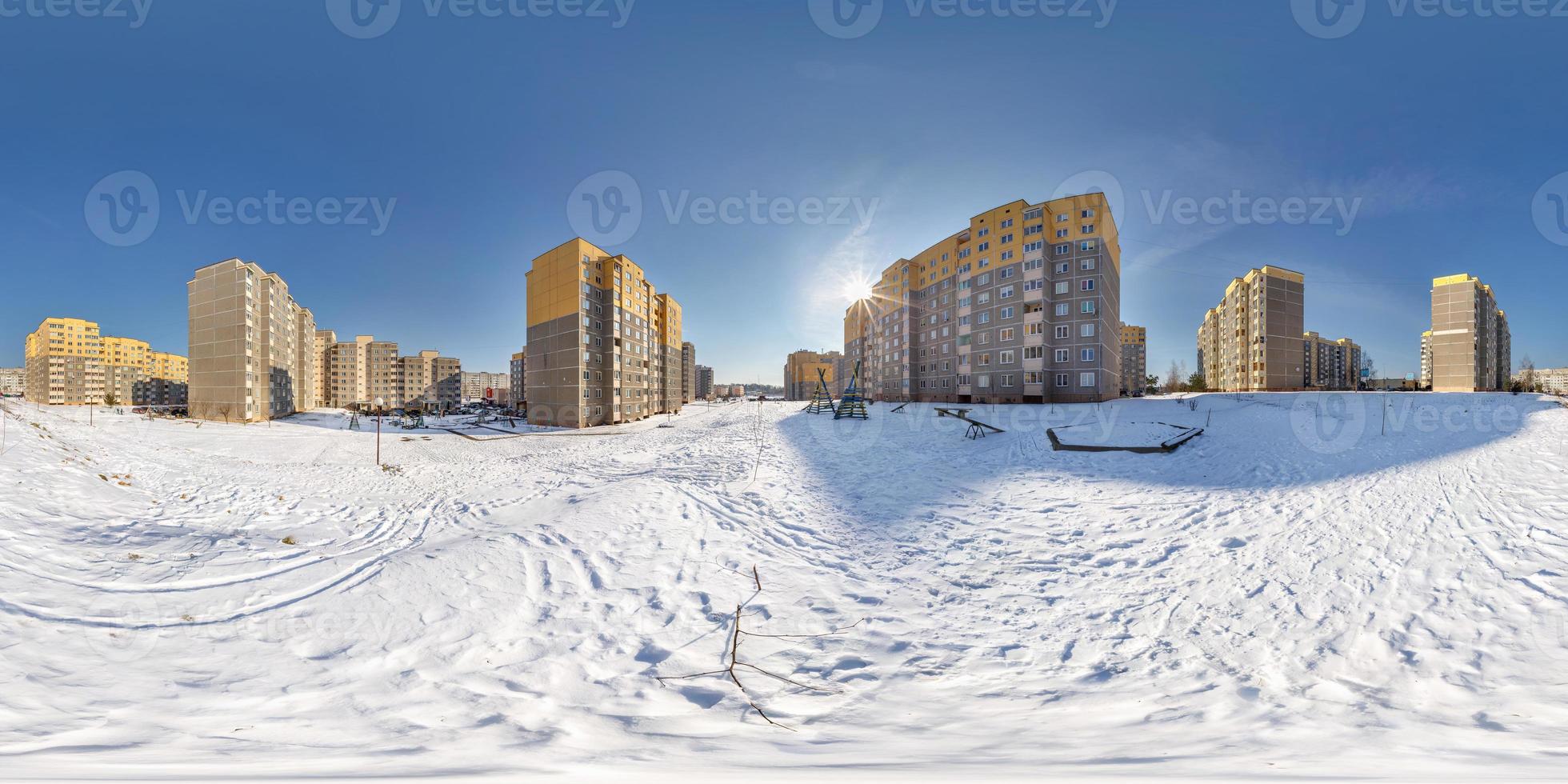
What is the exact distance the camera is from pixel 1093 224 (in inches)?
1485

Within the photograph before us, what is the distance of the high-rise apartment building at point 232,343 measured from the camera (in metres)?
45.3

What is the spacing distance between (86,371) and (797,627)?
159 meters

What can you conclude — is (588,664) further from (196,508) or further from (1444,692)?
(196,508)

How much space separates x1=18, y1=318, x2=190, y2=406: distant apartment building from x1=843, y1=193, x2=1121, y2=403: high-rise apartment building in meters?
135

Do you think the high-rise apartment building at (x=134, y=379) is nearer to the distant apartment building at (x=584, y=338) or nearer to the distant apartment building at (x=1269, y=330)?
the distant apartment building at (x=584, y=338)

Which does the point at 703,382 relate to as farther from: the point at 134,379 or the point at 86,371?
the point at 86,371

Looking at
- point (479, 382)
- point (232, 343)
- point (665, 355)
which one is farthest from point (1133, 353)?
point (479, 382)

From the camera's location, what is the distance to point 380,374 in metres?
102

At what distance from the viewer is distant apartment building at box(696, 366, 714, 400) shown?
161 m

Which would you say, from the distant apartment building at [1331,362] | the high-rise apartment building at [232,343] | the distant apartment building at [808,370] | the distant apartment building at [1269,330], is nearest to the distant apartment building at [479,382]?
A: the distant apartment building at [808,370]

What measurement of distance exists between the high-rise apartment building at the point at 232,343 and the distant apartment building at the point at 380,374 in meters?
49.4

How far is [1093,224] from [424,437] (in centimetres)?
5317

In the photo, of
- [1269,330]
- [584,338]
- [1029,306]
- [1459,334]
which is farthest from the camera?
[1269,330]

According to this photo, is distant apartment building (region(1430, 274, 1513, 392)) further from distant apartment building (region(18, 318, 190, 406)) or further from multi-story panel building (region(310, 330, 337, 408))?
distant apartment building (region(18, 318, 190, 406))
